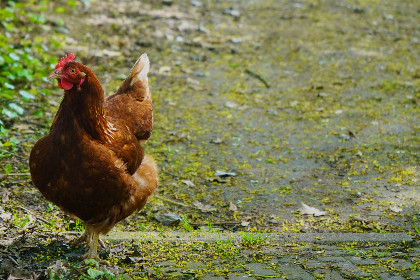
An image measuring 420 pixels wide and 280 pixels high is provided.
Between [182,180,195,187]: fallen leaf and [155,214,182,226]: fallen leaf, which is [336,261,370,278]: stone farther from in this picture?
[182,180,195,187]: fallen leaf

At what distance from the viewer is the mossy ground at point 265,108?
5016 mm

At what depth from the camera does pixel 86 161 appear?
3.70 meters

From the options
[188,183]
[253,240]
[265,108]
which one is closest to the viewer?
[253,240]

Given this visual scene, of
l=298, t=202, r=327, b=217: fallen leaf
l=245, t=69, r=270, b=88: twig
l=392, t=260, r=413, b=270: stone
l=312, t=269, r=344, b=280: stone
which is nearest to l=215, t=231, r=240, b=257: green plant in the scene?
l=312, t=269, r=344, b=280: stone

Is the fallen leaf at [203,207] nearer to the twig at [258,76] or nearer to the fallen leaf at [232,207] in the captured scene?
the fallen leaf at [232,207]

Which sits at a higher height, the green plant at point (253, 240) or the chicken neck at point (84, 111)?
the chicken neck at point (84, 111)

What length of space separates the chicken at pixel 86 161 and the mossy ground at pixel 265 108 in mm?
488

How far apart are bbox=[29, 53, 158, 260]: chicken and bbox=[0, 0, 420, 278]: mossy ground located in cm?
49

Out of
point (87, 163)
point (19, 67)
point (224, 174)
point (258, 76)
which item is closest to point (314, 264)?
point (87, 163)

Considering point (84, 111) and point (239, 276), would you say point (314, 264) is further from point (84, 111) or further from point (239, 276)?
point (84, 111)

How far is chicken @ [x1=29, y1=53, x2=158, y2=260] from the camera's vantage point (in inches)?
146

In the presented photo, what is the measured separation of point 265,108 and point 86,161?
13.5 feet

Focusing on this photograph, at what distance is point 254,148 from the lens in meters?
6.45

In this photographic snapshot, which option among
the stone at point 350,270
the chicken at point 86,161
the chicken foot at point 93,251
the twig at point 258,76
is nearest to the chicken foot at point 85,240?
the chicken at point 86,161
